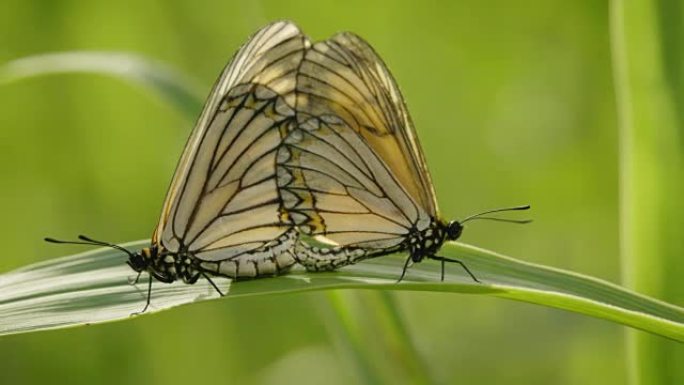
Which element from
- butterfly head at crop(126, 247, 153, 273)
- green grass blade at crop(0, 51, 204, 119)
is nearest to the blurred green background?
green grass blade at crop(0, 51, 204, 119)

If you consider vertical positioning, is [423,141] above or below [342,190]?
above

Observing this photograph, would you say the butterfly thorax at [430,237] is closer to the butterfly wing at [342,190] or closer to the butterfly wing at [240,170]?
the butterfly wing at [342,190]

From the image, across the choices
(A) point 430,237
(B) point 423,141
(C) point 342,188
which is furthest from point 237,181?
(B) point 423,141

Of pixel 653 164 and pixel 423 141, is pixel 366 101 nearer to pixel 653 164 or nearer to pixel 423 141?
pixel 653 164

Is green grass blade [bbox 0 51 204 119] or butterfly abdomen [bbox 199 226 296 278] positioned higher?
green grass blade [bbox 0 51 204 119]

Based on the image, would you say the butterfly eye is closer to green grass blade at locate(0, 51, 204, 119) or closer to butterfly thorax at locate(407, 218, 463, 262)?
butterfly thorax at locate(407, 218, 463, 262)

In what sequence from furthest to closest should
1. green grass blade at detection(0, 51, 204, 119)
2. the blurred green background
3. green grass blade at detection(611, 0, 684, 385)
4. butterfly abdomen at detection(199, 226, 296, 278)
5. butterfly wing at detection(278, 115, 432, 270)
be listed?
the blurred green background < green grass blade at detection(0, 51, 204, 119) < butterfly wing at detection(278, 115, 432, 270) < butterfly abdomen at detection(199, 226, 296, 278) < green grass blade at detection(611, 0, 684, 385)

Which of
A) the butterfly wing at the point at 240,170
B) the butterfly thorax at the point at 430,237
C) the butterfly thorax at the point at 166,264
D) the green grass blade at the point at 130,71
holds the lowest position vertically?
the butterfly thorax at the point at 430,237

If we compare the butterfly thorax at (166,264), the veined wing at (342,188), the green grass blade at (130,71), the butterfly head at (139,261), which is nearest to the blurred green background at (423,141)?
the green grass blade at (130,71)
